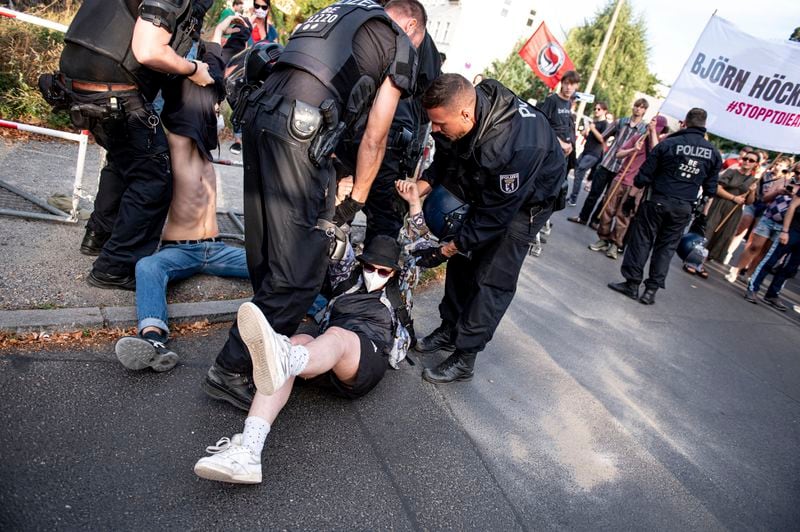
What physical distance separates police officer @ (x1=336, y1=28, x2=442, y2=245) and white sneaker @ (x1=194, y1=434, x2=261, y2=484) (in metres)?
2.02

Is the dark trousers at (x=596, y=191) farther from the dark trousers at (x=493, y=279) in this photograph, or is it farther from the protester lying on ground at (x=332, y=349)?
the protester lying on ground at (x=332, y=349)

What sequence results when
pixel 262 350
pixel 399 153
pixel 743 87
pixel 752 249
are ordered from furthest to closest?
1. pixel 752 249
2. pixel 743 87
3. pixel 399 153
4. pixel 262 350

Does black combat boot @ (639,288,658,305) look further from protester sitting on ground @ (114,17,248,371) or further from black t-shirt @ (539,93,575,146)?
protester sitting on ground @ (114,17,248,371)

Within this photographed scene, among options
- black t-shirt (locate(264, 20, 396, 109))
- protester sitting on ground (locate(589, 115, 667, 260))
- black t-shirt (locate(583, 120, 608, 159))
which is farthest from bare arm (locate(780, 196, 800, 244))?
black t-shirt (locate(264, 20, 396, 109))

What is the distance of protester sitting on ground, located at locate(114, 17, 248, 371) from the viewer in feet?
9.35

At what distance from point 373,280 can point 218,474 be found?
1.32 metres

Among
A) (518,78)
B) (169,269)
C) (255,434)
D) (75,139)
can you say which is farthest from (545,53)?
(518,78)

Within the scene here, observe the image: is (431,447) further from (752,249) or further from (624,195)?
(752,249)

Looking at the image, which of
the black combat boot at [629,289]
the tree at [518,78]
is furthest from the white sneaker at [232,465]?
the tree at [518,78]

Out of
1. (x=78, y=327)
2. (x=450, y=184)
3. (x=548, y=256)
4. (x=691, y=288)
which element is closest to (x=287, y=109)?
(x=450, y=184)

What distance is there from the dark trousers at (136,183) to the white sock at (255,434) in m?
1.52

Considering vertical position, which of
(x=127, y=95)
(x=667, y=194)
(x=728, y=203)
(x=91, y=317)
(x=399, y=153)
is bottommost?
(x=91, y=317)

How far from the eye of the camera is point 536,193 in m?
3.01

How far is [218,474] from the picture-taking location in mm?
1854
